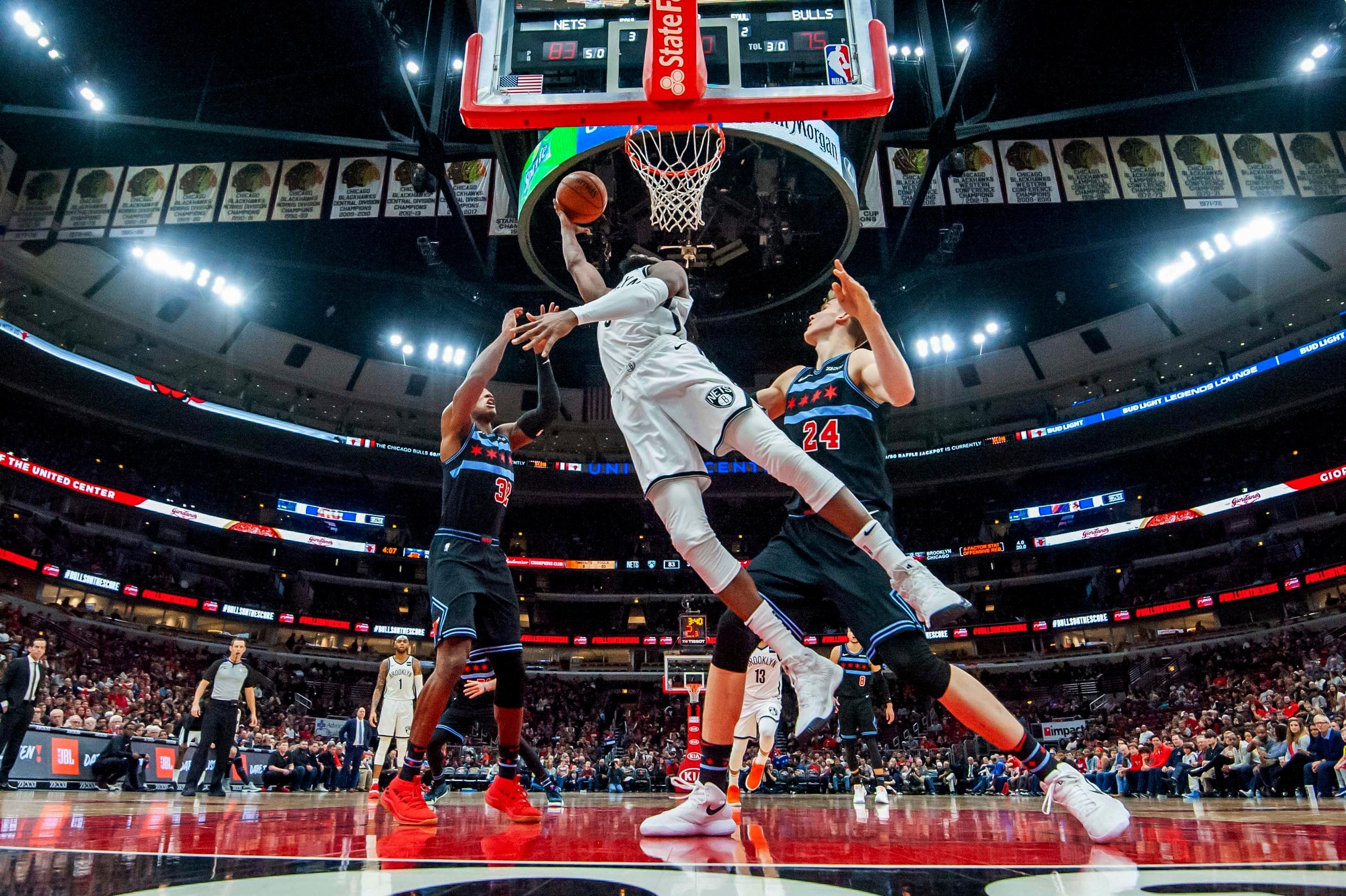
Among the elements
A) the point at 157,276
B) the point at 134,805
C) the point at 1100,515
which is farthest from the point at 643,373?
the point at 1100,515

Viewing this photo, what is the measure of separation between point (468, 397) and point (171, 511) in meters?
28.1

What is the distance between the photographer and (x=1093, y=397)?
2994 cm

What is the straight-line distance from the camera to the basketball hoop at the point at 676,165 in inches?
387

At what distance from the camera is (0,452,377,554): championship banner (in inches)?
946

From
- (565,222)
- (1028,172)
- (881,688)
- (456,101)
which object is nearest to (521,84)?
(565,222)

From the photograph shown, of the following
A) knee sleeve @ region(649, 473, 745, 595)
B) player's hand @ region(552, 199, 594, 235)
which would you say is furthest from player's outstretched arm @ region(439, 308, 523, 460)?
knee sleeve @ region(649, 473, 745, 595)

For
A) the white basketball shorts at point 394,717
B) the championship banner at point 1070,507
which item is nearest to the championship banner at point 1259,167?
the white basketball shorts at point 394,717

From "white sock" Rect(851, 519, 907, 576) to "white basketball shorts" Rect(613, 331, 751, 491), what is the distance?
2.31ft

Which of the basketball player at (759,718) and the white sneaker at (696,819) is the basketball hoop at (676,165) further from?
the white sneaker at (696,819)

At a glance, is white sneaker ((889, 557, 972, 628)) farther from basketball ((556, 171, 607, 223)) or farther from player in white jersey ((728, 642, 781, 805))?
player in white jersey ((728, 642, 781, 805))

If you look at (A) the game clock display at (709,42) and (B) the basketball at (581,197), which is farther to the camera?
(A) the game clock display at (709,42)

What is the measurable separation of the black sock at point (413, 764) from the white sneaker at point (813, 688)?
2.15m

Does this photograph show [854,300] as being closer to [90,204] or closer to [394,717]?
[394,717]

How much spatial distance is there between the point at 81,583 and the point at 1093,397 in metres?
35.5
